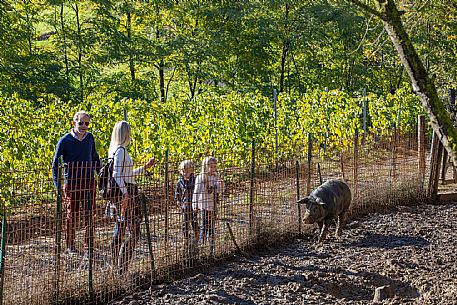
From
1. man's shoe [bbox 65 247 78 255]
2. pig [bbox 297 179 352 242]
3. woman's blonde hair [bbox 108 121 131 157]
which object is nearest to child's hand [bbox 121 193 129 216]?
woman's blonde hair [bbox 108 121 131 157]

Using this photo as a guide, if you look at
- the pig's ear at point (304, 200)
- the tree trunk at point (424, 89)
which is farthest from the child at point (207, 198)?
the tree trunk at point (424, 89)

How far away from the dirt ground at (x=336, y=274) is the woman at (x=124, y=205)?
49cm

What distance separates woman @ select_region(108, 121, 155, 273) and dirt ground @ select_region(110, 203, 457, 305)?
0.49m

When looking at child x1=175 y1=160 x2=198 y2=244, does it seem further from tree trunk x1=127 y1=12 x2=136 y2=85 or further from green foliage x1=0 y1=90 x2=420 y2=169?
tree trunk x1=127 y1=12 x2=136 y2=85

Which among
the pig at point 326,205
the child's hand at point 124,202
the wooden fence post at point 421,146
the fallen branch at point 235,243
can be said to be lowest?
the fallen branch at point 235,243

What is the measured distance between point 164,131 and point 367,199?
4.26 m

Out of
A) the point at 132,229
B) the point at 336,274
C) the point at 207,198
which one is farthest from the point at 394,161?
the point at 132,229

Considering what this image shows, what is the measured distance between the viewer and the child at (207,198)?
7980 mm

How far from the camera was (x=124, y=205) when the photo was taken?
277 inches

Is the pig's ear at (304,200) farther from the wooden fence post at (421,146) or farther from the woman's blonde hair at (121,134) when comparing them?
the wooden fence post at (421,146)

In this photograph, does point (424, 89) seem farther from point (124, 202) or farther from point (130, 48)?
point (130, 48)

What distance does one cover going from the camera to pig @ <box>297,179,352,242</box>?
9.22 metres

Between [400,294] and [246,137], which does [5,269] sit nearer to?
[400,294]

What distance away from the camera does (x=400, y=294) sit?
7492 mm
